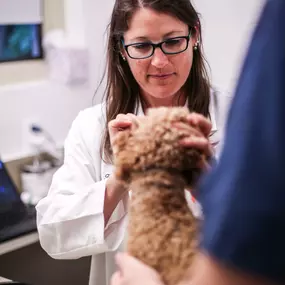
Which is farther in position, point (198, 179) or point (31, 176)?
point (31, 176)

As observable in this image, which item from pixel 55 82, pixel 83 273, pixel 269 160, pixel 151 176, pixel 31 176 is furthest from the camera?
pixel 55 82

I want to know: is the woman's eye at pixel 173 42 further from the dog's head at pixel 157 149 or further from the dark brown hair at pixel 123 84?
the dog's head at pixel 157 149

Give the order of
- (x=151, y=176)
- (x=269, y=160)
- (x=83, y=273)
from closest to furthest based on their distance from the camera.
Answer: (x=269, y=160), (x=151, y=176), (x=83, y=273)

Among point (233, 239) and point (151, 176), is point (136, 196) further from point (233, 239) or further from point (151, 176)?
point (233, 239)

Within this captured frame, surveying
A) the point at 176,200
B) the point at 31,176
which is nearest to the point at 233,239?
the point at 176,200

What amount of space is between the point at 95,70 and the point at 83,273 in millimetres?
1012

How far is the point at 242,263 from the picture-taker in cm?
46

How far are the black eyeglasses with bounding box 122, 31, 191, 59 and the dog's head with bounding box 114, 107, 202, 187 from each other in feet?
1.66

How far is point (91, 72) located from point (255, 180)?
212cm

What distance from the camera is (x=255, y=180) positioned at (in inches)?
17.6

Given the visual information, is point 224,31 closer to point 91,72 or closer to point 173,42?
point 91,72

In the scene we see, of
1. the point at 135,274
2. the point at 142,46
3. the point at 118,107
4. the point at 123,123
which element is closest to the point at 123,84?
the point at 118,107

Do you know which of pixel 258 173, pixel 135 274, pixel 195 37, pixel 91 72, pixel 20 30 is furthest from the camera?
pixel 91 72

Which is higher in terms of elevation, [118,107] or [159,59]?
[159,59]
